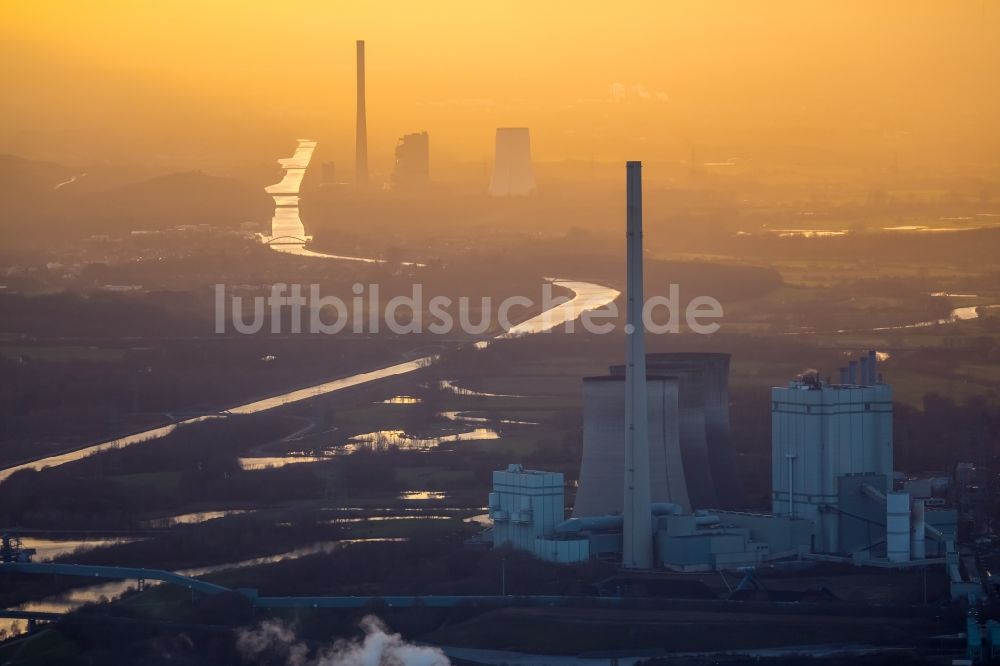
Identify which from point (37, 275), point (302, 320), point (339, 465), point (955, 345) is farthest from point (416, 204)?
point (339, 465)

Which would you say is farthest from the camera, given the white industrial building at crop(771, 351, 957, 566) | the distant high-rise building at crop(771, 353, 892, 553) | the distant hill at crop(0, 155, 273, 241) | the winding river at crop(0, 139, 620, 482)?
the distant hill at crop(0, 155, 273, 241)

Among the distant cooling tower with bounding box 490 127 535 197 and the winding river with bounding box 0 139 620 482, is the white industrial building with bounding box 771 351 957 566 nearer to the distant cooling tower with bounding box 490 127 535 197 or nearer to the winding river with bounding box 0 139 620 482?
the winding river with bounding box 0 139 620 482

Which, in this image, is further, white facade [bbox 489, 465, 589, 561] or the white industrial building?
the white industrial building

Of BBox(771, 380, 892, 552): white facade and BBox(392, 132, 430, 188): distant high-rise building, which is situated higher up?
BBox(392, 132, 430, 188): distant high-rise building

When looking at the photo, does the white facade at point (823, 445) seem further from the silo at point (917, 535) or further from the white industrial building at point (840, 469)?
the silo at point (917, 535)

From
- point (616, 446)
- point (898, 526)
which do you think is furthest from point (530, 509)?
point (898, 526)

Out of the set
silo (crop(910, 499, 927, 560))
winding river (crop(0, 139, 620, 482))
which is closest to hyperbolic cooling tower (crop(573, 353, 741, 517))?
silo (crop(910, 499, 927, 560))

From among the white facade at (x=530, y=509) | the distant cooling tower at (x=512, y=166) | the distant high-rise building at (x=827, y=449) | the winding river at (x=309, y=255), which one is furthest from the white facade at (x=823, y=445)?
the distant cooling tower at (x=512, y=166)
